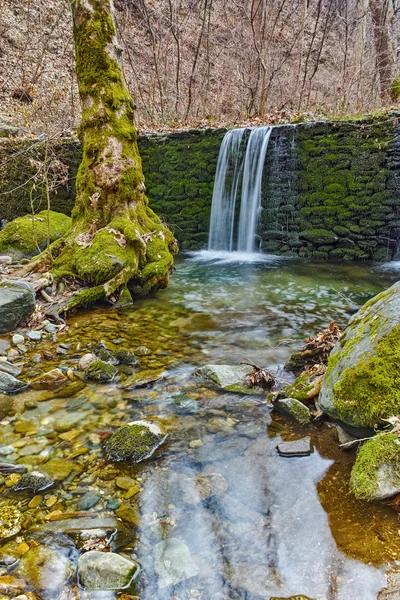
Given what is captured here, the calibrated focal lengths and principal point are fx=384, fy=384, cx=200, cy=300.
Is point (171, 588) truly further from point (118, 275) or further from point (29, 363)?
point (118, 275)

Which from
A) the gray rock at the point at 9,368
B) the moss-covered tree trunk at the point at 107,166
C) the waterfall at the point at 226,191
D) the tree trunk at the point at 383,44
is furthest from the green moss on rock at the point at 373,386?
the tree trunk at the point at 383,44

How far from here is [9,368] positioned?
3.09m

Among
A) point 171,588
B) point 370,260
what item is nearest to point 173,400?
point 171,588

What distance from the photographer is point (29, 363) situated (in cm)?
329

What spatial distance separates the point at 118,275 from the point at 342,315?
2.90 m

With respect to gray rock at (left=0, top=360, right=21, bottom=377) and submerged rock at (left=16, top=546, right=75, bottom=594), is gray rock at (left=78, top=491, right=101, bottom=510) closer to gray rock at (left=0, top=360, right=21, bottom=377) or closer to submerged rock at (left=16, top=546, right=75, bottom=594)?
submerged rock at (left=16, top=546, right=75, bottom=594)

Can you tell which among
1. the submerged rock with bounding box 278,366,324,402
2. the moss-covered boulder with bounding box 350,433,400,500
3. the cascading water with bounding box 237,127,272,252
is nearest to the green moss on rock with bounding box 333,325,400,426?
the moss-covered boulder with bounding box 350,433,400,500

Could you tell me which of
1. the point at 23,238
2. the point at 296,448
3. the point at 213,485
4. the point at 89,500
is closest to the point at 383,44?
the point at 23,238

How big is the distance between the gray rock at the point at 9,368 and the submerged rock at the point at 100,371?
1.83 ft

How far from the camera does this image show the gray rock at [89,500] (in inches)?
69.7

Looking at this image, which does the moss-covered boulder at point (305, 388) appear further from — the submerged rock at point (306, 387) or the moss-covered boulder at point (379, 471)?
the moss-covered boulder at point (379, 471)

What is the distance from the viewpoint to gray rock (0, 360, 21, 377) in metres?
3.03

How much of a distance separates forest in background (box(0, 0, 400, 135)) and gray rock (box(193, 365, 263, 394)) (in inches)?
366

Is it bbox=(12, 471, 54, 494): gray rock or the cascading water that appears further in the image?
the cascading water
